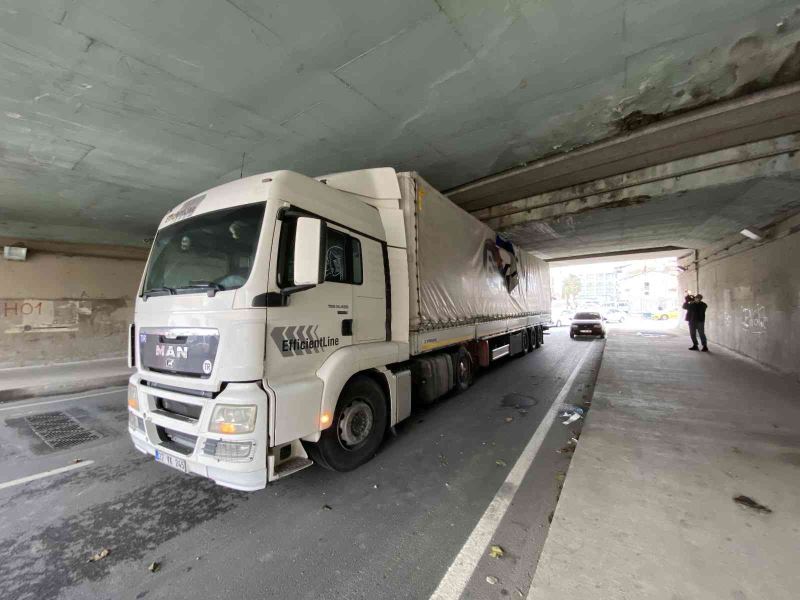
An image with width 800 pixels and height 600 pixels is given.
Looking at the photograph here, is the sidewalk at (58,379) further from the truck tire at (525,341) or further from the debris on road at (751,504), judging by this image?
the debris on road at (751,504)

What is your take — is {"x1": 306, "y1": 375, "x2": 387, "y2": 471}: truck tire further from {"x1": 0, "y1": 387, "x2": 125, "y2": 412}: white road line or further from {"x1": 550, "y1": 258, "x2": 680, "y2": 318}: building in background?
{"x1": 550, "y1": 258, "x2": 680, "y2": 318}: building in background

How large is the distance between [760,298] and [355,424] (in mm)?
12284

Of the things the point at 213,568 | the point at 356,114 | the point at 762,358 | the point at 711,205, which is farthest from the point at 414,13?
the point at 762,358

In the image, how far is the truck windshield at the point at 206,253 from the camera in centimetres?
316

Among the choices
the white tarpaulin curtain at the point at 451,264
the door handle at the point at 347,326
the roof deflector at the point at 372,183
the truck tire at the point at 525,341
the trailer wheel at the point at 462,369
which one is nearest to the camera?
the door handle at the point at 347,326

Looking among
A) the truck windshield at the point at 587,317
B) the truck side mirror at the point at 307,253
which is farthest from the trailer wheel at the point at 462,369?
the truck windshield at the point at 587,317

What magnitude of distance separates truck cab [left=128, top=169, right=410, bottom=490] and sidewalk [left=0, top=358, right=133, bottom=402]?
6618 millimetres

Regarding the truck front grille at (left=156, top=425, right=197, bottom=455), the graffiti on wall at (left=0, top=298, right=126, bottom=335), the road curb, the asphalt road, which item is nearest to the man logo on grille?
the truck front grille at (left=156, top=425, right=197, bottom=455)

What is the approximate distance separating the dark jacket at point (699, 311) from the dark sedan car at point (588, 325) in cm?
503

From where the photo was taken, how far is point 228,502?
335 centimetres

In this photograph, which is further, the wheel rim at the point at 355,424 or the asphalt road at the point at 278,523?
the wheel rim at the point at 355,424

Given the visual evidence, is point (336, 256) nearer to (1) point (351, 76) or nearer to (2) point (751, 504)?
(1) point (351, 76)

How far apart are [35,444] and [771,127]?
12.0m

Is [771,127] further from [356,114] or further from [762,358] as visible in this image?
[762,358]
